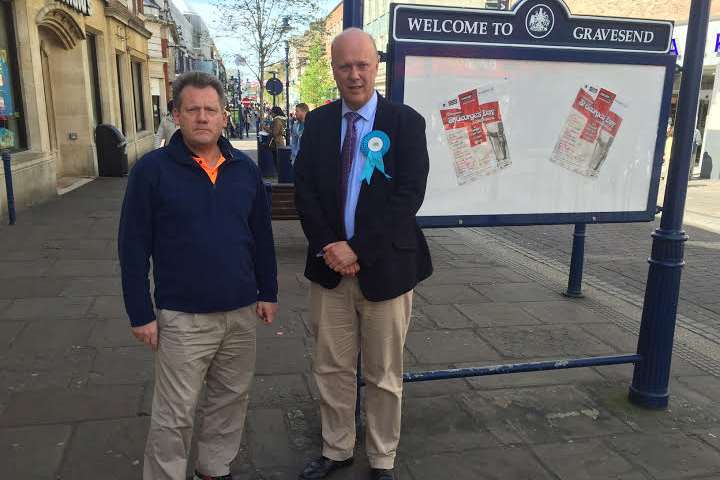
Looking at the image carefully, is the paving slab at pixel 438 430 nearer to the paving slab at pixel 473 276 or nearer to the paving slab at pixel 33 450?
the paving slab at pixel 33 450

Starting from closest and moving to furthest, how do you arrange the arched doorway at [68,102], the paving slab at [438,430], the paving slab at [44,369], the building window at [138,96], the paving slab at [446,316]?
the paving slab at [438,430] → the paving slab at [44,369] → the paving slab at [446,316] → the arched doorway at [68,102] → the building window at [138,96]

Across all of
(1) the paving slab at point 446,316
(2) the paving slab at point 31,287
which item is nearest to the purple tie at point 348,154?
(1) the paving slab at point 446,316

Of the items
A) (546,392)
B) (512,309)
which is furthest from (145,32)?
(546,392)

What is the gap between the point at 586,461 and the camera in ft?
9.17

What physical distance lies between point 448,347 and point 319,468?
1.81 metres

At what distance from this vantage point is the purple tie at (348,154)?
7.77ft

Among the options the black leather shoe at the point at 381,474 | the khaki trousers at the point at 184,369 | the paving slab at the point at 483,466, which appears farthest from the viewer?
the paving slab at the point at 483,466

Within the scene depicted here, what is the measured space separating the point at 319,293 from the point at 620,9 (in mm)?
21572

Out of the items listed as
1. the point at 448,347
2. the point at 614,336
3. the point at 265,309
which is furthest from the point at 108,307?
the point at 614,336

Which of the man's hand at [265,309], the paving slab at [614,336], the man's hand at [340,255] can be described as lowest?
the paving slab at [614,336]

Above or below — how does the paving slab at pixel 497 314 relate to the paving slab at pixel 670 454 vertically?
below

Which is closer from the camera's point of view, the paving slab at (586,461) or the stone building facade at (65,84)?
the paving slab at (586,461)

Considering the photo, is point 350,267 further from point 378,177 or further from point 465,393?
point 465,393

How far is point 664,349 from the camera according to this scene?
3285 millimetres
